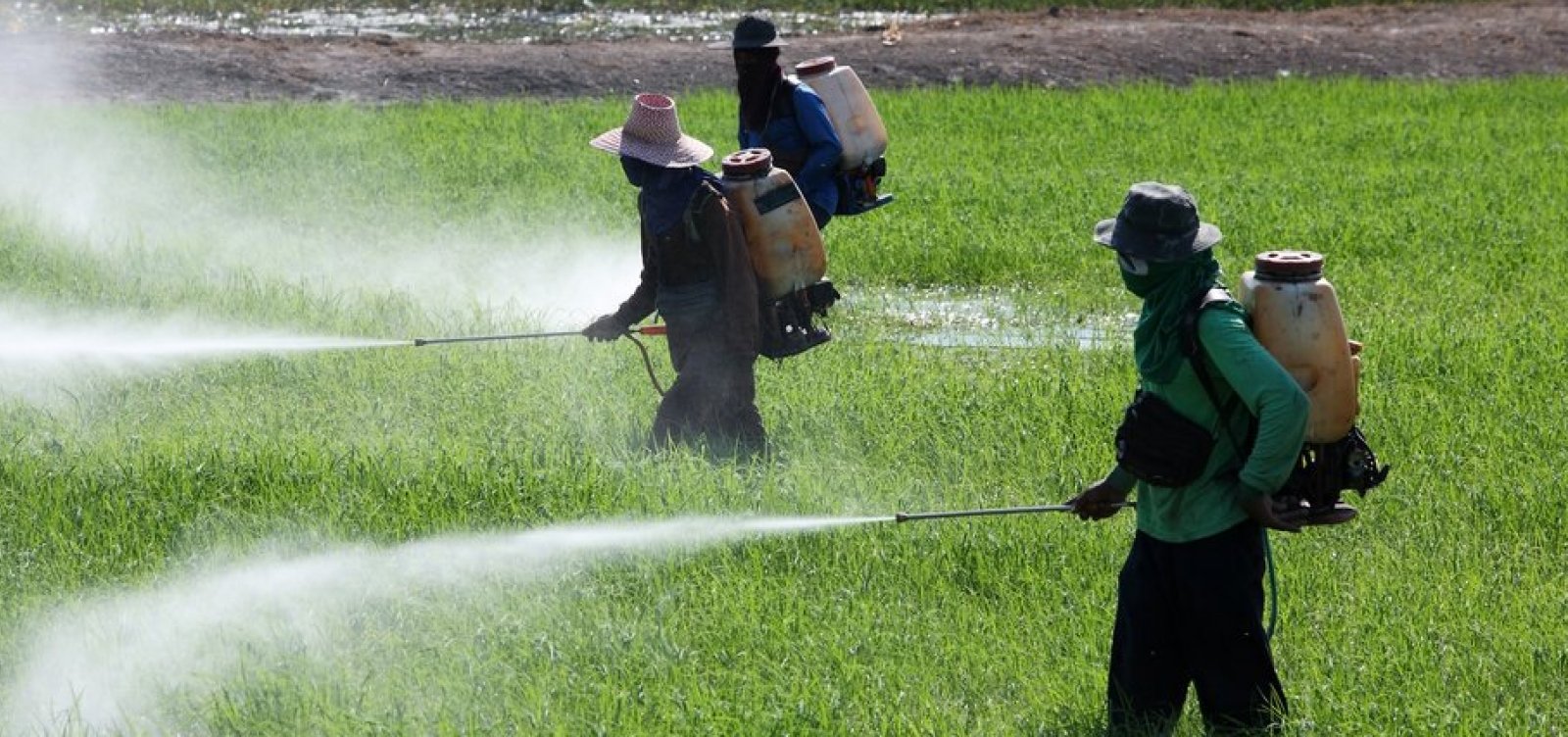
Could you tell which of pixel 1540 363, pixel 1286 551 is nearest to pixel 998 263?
pixel 1540 363

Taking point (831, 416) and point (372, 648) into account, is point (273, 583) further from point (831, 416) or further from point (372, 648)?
point (831, 416)

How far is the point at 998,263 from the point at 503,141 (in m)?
5.50

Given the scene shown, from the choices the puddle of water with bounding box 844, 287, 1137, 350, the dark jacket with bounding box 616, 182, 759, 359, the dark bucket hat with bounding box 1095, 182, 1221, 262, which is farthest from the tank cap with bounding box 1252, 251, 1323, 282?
the puddle of water with bounding box 844, 287, 1137, 350

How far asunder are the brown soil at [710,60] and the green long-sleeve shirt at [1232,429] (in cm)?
1544

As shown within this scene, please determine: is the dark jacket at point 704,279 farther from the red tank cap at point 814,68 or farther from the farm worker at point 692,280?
the red tank cap at point 814,68

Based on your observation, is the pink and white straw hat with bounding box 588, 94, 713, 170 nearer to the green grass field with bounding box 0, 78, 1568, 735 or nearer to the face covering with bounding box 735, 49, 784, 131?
the green grass field with bounding box 0, 78, 1568, 735

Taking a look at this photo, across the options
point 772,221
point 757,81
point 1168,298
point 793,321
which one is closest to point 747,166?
point 772,221

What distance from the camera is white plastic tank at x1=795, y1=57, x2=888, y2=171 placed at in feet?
25.3

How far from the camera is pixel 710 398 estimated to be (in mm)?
6750

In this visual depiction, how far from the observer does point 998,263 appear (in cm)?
1106

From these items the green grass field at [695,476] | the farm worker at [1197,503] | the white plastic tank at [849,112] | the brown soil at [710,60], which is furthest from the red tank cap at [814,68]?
the brown soil at [710,60]

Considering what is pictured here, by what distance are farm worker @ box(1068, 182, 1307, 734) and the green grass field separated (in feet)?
0.79

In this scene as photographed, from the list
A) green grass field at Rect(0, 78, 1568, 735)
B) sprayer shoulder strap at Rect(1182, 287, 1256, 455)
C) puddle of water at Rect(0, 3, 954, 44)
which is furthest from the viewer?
puddle of water at Rect(0, 3, 954, 44)

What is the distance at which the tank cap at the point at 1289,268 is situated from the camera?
4.15 metres
